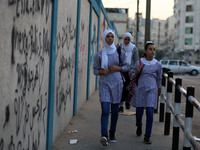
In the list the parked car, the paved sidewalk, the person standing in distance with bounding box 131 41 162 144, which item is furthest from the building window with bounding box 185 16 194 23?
the person standing in distance with bounding box 131 41 162 144

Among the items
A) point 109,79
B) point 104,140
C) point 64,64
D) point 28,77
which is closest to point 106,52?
point 109,79

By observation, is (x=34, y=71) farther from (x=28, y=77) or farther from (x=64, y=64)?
(x=64, y=64)

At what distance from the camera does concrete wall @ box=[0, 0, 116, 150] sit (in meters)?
2.58

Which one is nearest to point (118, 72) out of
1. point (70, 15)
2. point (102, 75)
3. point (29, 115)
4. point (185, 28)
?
point (102, 75)

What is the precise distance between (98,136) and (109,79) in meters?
1.06

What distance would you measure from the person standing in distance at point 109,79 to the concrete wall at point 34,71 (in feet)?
2.10

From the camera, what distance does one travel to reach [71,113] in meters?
6.42

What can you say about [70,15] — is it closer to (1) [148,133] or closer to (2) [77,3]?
(2) [77,3]

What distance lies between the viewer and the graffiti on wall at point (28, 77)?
272 cm

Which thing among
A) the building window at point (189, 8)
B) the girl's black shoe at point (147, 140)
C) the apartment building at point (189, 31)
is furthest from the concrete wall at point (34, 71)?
the building window at point (189, 8)

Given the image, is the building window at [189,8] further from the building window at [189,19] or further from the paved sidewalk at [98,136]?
the paved sidewalk at [98,136]

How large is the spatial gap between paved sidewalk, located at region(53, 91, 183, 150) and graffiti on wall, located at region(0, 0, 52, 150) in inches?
34.7

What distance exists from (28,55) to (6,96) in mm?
683

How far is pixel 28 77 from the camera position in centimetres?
321
